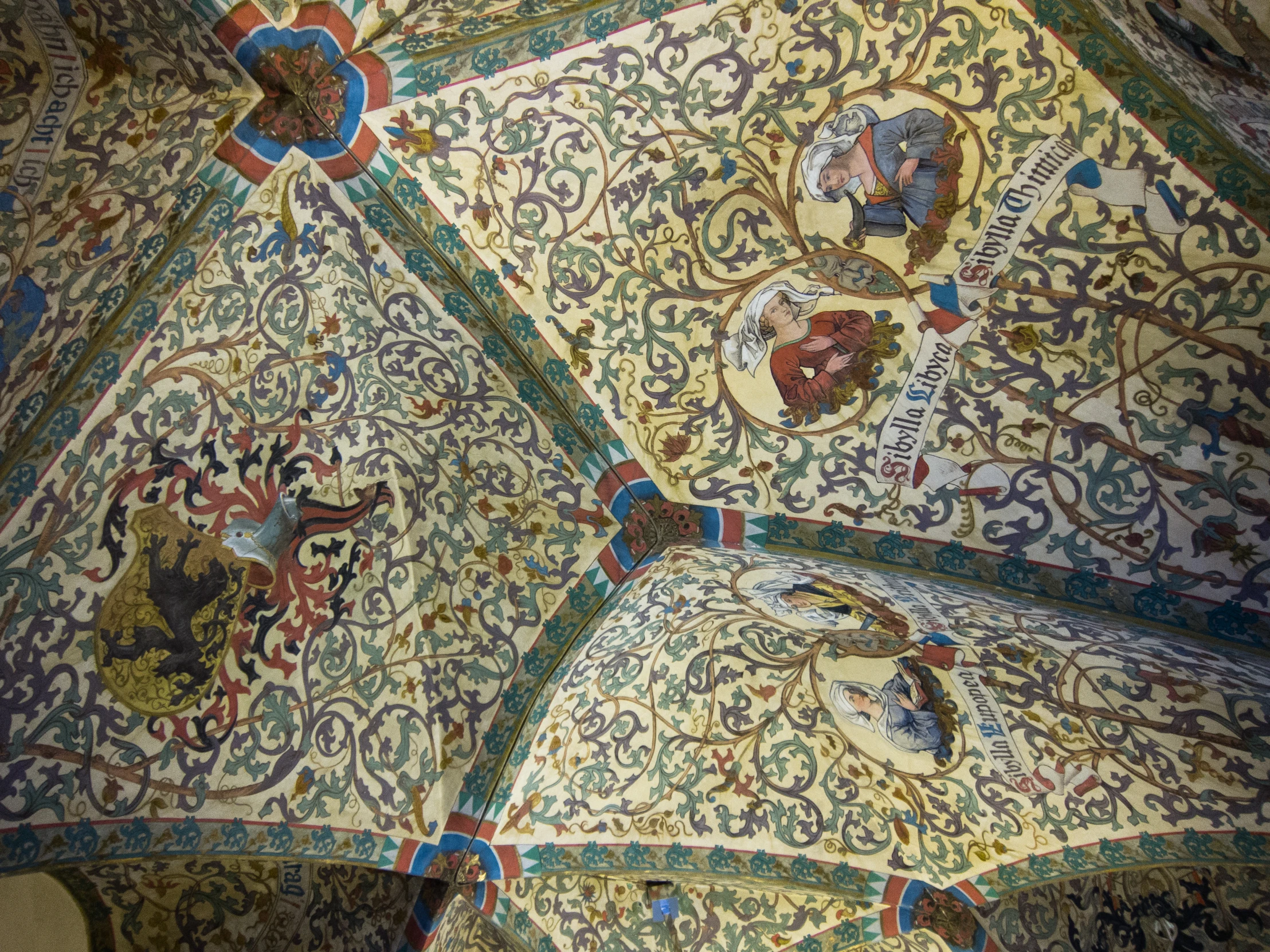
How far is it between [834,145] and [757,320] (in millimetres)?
1036

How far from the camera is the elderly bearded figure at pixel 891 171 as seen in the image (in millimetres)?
4887

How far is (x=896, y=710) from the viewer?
6.89 metres

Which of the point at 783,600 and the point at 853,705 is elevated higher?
the point at 783,600

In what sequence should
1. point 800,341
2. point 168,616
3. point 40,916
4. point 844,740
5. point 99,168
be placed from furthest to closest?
point 844,740
point 40,916
point 168,616
point 800,341
point 99,168

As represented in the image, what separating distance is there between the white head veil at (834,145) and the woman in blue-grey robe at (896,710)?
319 cm

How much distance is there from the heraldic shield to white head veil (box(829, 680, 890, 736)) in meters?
4.07

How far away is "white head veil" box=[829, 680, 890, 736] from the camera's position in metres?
6.92

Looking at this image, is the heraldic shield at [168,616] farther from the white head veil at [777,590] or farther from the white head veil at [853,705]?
the white head veil at [853,705]

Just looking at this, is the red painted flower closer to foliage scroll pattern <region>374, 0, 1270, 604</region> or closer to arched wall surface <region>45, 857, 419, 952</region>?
foliage scroll pattern <region>374, 0, 1270, 604</region>

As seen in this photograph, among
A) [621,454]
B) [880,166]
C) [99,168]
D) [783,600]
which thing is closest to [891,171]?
[880,166]

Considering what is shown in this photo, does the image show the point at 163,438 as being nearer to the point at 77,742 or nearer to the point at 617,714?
the point at 77,742

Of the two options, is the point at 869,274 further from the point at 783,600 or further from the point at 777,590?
the point at 783,600

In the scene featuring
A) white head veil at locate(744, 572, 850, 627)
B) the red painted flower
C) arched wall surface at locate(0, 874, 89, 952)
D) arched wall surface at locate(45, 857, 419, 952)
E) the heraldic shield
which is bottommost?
arched wall surface at locate(0, 874, 89, 952)

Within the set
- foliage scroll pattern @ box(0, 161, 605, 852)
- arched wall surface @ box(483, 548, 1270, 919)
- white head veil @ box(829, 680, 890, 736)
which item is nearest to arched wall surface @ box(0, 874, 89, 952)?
A: foliage scroll pattern @ box(0, 161, 605, 852)
